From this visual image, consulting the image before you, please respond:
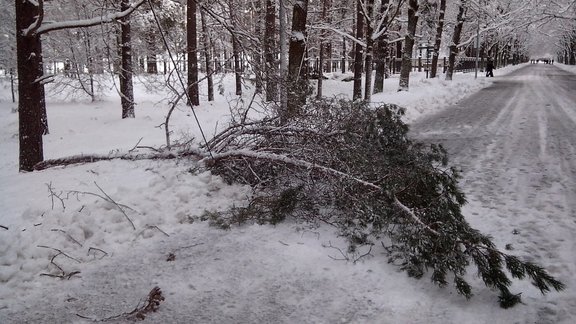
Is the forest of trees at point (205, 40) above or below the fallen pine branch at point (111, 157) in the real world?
above

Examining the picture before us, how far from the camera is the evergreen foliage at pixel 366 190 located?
3.35 m

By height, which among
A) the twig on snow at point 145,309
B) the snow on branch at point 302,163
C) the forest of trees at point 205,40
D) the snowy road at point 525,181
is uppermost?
the forest of trees at point 205,40

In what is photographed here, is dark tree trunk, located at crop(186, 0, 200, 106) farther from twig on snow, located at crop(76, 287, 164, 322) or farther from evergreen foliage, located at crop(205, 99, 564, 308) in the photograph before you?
twig on snow, located at crop(76, 287, 164, 322)

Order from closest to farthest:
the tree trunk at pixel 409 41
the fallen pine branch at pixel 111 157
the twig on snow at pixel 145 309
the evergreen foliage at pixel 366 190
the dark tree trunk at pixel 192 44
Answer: the twig on snow at pixel 145 309
the evergreen foliage at pixel 366 190
the fallen pine branch at pixel 111 157
the dark tree trunk at pixel 192 44
the tree trunk at pixel 409 41

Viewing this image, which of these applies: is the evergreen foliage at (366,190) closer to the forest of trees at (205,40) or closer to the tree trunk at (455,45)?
the forest of trees at (205,40)

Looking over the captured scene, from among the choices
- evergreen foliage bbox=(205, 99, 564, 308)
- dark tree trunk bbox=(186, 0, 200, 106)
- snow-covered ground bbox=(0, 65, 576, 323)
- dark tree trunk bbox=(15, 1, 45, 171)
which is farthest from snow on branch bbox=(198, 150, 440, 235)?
dark tree trunk bbox=(186, 0, 200, 106)

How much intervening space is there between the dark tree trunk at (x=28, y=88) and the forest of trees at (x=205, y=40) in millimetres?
14

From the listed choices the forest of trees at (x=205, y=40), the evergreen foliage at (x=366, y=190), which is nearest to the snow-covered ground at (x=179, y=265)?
the evergreen foliage at (x=366, y=190)

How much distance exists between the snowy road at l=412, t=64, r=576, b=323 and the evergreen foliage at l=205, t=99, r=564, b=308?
0.31 meters

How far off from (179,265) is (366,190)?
2019mm

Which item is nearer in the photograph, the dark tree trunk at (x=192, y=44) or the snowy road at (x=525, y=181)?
the snowy road at (x=525, y=181)

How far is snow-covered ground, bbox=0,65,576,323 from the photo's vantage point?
3105mm

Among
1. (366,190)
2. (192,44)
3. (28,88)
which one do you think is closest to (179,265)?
(366,190)

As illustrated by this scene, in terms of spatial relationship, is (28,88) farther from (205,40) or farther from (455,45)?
(455,45)
